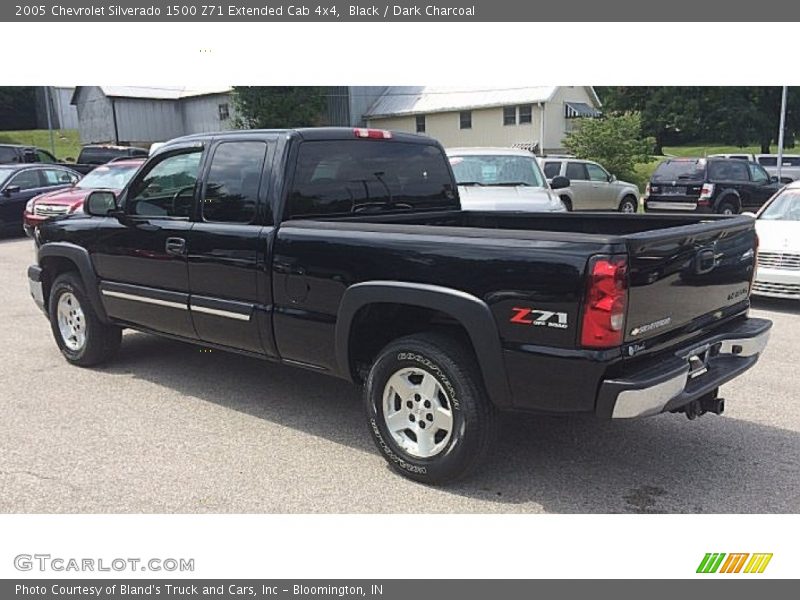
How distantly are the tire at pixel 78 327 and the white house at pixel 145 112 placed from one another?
43.6m

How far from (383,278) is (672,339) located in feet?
5.02

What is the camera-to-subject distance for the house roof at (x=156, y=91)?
48.9 metres

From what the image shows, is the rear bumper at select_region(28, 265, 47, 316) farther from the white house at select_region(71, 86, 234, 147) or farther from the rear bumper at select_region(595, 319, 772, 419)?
the white house at select_region(71, 86, 234, 147)

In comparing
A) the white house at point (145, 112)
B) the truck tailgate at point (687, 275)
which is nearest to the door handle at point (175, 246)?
the truck tailgate at point (687, 275)

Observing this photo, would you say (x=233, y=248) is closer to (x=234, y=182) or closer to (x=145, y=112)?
(x=234, y=182)

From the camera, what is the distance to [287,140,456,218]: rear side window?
182 inches

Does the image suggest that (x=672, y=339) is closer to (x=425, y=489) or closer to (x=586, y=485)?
(x=586, y=485)

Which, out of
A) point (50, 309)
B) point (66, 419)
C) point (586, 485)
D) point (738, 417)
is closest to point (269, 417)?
point (66, 419)

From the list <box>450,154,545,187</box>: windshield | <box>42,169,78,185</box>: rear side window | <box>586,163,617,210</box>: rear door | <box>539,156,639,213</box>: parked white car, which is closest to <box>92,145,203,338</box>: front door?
<box>450,154,545,187</box>: windshield

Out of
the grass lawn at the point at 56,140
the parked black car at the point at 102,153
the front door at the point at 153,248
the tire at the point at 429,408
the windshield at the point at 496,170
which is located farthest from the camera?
the grass lawn at the point at 56,140

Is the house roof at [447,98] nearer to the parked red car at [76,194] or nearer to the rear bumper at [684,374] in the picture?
the parked red car at [76,194]

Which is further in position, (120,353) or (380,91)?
(380,91)

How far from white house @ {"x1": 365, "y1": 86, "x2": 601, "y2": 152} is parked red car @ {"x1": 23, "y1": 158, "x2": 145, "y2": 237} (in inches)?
962

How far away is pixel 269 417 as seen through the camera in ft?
16.4
